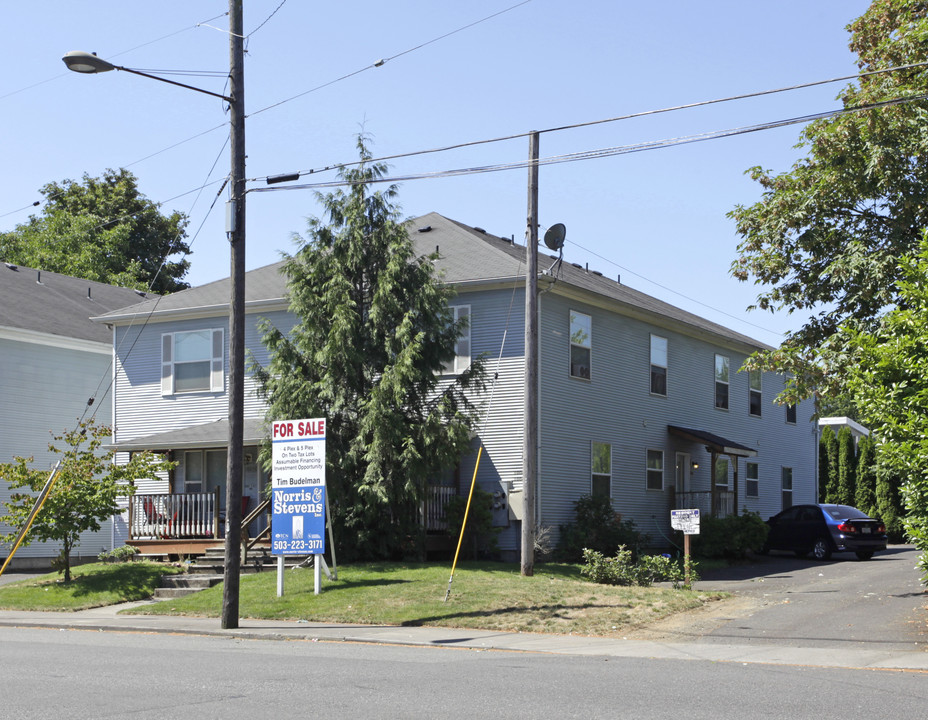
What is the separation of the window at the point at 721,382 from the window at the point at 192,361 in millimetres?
14910

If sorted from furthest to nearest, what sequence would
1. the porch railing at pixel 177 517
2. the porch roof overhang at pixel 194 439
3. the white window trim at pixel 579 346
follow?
the white window trim at pixel 579 346 < the porch roof overhang at pixel 194 439 < the porch railing at pixel 177 517

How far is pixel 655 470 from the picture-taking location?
97.9 feet

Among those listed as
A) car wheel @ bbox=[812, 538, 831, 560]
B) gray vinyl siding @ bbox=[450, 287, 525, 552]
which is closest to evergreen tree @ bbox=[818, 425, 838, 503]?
car wheel @ bbox=[812, 538, 831, 560]

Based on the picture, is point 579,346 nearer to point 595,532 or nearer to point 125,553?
point 595,532

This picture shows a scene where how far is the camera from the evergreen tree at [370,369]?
21.3 meters

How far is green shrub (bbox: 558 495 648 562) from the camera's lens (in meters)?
24.8

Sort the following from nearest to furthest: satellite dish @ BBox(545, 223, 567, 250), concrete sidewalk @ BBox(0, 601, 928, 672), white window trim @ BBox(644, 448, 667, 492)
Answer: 1. concrete sidewalk @ BBox(0, 601, 928, 672)
2. satellite dish @ BBox(545, 223, 567, 250)
3. white window trim @ BBox(644, 448, 667, 492)

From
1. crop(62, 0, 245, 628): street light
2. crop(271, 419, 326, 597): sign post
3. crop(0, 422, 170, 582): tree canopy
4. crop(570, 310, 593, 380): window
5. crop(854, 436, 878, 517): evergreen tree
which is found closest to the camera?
crop(62, 0, 245, 628): street light

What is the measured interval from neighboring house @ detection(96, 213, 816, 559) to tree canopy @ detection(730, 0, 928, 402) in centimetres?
461

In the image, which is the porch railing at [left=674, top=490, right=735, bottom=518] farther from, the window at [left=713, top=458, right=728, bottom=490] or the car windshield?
the car windshield

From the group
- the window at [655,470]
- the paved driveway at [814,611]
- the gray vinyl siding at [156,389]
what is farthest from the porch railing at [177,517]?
the window at [655,470]

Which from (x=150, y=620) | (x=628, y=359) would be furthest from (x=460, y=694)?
(x=628, y=359)

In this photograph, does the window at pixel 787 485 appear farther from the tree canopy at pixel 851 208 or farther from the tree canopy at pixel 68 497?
the tree canopy at pixel 68 497

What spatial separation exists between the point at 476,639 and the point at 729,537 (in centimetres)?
1398
